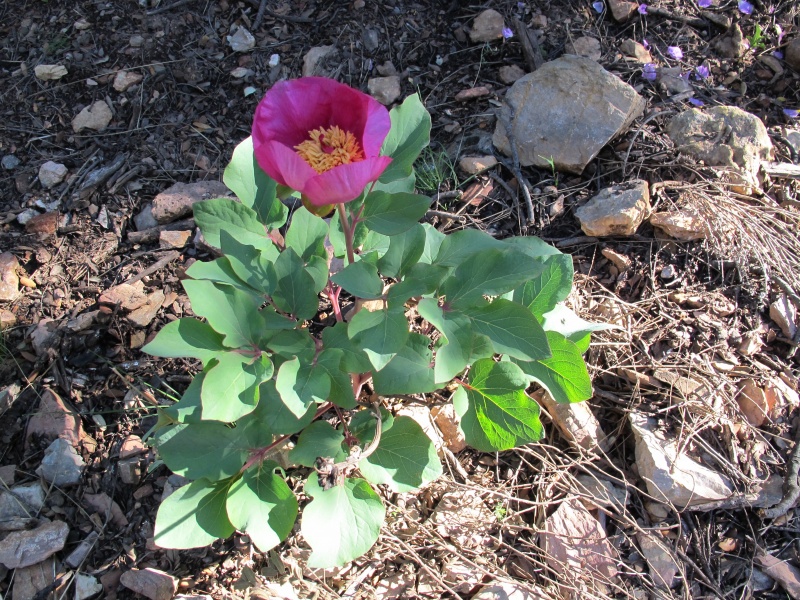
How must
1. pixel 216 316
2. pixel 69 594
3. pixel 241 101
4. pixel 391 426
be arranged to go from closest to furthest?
1. pixel 216 316
2. pixel 391 426
3. pixel 69 594
4. pixel 241 101

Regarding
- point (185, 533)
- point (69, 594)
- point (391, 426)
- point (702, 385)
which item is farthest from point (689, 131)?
point (69, 594)

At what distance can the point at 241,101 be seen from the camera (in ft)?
9.24

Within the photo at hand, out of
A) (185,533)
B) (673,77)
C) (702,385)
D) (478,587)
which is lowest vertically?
(478,587)

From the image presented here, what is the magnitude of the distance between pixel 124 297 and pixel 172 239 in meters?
0.29

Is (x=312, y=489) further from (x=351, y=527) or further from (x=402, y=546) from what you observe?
(x=402, y=546)

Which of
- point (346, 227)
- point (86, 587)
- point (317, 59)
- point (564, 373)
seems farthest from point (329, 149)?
point (317, 59)

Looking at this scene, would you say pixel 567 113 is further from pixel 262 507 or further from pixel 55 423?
pixel 55 423

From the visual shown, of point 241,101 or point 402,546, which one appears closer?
point 402,546

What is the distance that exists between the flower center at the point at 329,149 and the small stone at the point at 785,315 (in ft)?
5.50

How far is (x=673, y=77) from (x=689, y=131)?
1.29ft

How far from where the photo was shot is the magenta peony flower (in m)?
1.24

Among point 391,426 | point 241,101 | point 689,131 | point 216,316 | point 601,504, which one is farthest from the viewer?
point 241,101

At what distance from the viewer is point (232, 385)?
1.37m

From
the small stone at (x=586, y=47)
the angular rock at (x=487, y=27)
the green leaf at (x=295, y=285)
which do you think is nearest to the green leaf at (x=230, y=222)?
the green leaf at (x=295, y=285)
